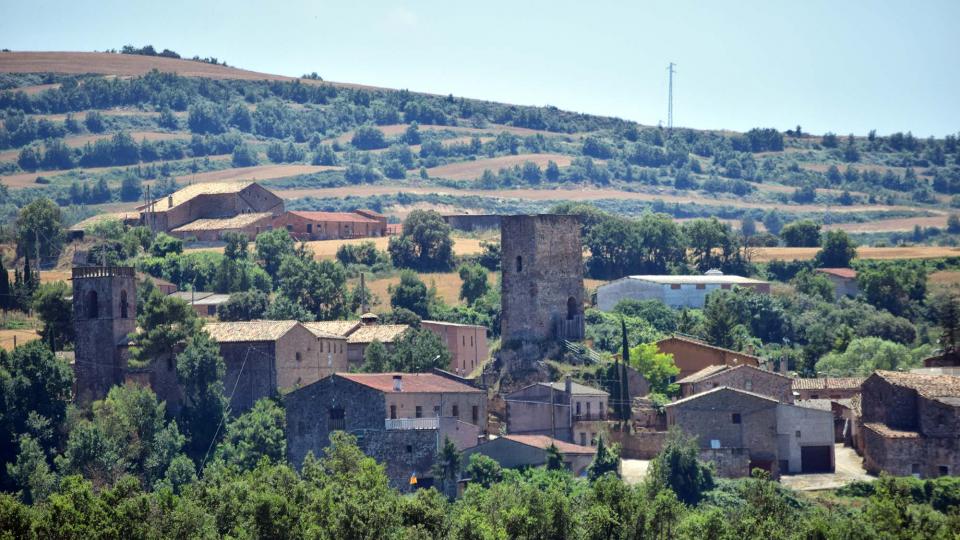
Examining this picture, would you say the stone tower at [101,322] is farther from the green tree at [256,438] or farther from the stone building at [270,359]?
the green tree at [256,438]

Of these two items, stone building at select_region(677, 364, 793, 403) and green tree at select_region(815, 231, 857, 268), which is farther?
green tree at select_region(815, 231, 857, 268)

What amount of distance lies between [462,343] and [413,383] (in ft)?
42.9

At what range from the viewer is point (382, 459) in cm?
7012

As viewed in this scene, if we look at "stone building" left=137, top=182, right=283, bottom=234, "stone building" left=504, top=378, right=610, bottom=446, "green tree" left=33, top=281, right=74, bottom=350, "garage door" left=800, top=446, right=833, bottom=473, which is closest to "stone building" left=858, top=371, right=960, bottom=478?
"garage door" left=800, top=446, right=833, bottom=473

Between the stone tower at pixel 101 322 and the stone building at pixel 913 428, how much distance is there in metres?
28.6

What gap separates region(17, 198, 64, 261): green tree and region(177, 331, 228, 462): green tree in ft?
108

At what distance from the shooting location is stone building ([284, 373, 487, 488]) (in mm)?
70312

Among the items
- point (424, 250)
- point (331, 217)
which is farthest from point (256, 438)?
point (331, 217)

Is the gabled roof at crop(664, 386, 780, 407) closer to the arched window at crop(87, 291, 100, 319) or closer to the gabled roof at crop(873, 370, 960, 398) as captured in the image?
the gabled roof at crop(873, 370, 960, 398)

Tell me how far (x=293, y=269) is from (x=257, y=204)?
2630cm

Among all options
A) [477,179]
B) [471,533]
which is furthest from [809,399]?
[477,179]

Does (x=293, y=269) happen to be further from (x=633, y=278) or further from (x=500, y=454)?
(x=500, y=454)

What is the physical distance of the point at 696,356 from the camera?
8319 centimetres

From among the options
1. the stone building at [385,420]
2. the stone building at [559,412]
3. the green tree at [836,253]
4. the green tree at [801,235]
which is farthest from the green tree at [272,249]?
the green tree at [801,235]
